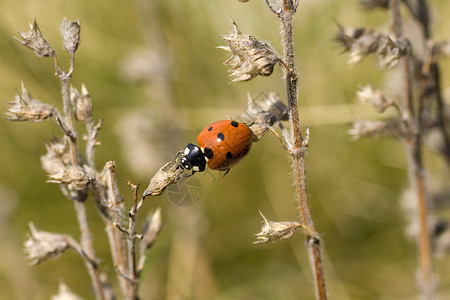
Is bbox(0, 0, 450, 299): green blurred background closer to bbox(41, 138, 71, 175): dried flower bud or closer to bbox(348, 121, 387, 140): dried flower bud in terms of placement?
bbox(348, 121, 387, 140): dried flower bud

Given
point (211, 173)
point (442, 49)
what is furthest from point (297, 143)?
point (211, 173)

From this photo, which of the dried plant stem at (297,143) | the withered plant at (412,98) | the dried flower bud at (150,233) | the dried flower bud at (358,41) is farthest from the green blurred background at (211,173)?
the dried plant stem at (297,143)

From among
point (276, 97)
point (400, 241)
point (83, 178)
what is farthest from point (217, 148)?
point (400, 241)

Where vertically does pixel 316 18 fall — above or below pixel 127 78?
above

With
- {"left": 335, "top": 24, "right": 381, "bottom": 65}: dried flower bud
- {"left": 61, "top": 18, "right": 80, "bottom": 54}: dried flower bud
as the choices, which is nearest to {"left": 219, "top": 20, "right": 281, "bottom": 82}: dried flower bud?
{"left": 61, "top": 18, "right": 80, "bottom": 54}: dried flower bud

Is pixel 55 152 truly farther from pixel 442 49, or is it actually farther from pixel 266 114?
pixel 442 49

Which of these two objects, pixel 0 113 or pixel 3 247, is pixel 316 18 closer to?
pixel 0 113
